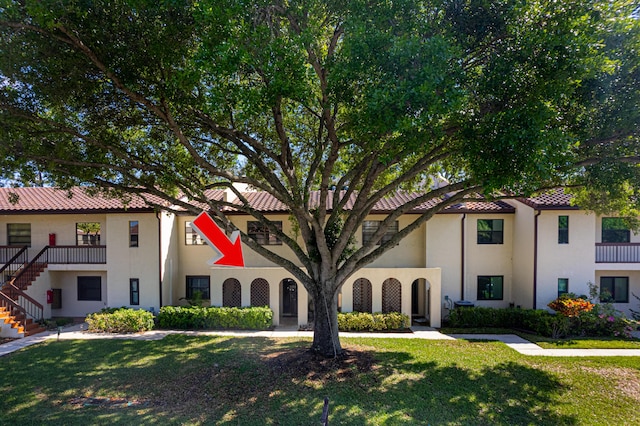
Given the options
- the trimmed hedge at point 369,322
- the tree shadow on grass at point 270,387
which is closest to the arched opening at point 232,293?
the trimmed hedge at point 369,322

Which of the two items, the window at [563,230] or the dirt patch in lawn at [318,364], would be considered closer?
the dirt patch in lawn at [318,364]

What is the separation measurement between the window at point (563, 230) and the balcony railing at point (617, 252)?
152 cm

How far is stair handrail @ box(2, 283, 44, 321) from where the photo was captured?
14734 millimetres

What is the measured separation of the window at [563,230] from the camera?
50.6 feet

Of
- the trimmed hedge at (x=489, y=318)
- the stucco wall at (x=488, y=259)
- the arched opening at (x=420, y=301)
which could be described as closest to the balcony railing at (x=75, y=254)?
the arched opening at (x=420, y=301)

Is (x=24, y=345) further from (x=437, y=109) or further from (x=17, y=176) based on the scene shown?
(x=437, y=109)

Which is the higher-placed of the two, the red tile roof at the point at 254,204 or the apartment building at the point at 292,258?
the red tile roof at the point at 254,204

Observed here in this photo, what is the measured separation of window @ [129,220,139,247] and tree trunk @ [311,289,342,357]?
10127mm

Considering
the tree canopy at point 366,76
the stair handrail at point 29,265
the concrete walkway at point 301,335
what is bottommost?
the concrete walkway at point 301,335

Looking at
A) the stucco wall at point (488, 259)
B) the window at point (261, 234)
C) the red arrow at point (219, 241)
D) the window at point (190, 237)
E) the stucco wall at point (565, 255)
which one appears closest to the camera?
the red arrow at point (219, 241)

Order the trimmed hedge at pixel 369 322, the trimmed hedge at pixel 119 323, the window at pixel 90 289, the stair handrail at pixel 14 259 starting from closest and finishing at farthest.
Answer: the trimmed hedge at pixel 119 323, the trimmed hedge at pixel 369 322, the stair handrail at pixel 14 259, the window at pixel 90 289

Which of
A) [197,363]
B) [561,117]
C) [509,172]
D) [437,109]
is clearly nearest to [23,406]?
[197,363]

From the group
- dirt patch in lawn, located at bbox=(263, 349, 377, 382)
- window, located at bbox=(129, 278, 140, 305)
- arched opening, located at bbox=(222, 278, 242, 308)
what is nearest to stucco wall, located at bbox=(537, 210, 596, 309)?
dirt patch in lawn, located at bbox=(263, 349, 377, 382)

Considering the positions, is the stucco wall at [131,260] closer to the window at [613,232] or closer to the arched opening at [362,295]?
the arched opening at [362,295]
